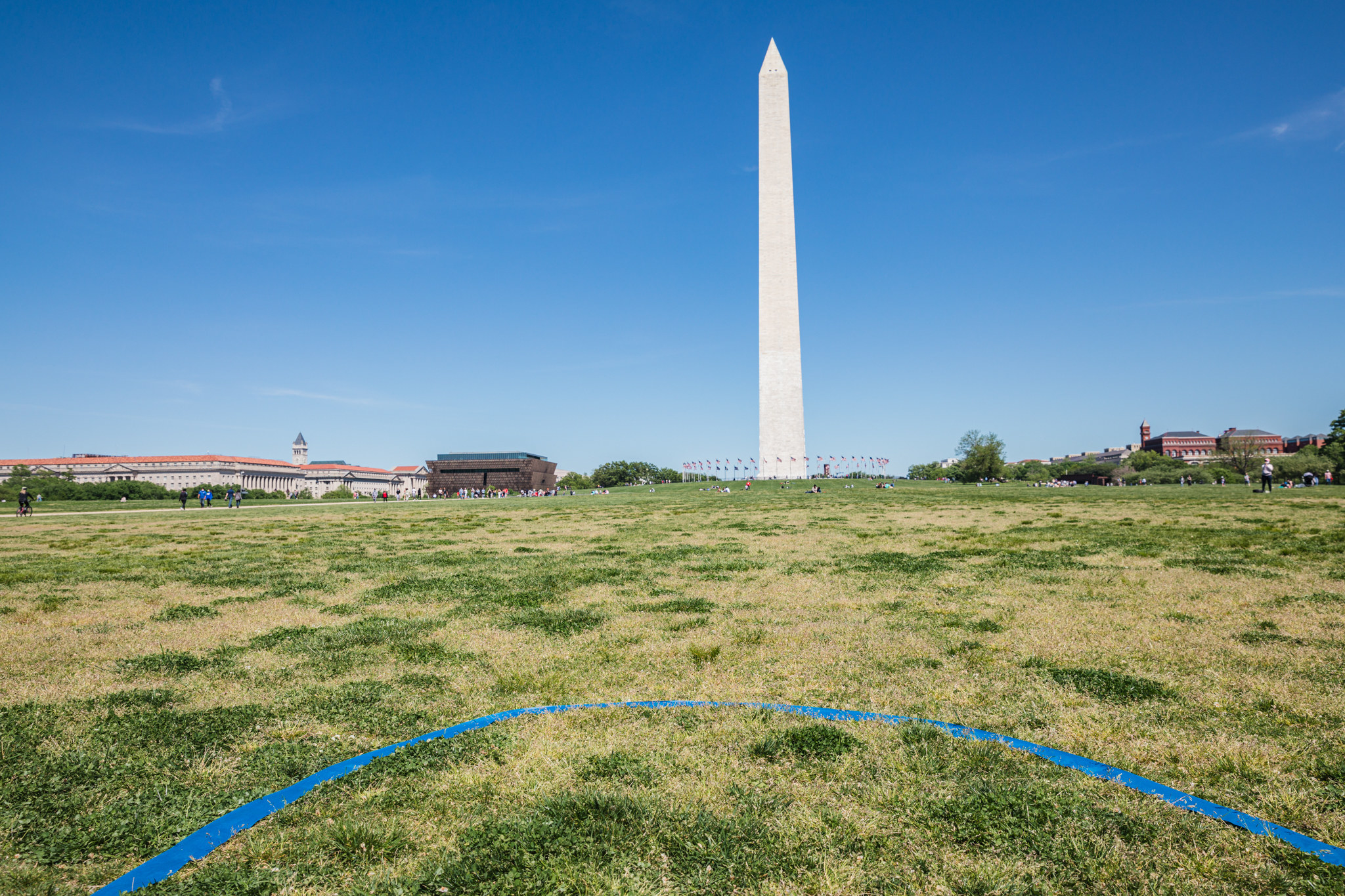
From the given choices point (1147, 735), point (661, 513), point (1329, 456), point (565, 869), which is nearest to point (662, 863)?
point (565, 869)

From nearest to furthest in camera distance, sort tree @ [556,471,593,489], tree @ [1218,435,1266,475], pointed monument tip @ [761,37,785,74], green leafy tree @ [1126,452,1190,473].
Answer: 1. pointed monument tip @ [761,37,785,74]
2. tree @ [1218,435,1266,475]
3. green leafy tree @ [1126,452,1190,473]
4. tree @ [556,471,593,489]

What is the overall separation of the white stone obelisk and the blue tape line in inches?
2558

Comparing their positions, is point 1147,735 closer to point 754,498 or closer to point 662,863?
point 662,863

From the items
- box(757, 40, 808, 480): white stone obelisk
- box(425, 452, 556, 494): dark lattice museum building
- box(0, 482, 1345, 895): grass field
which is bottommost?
box(0, 482, 1345, 895): grass field

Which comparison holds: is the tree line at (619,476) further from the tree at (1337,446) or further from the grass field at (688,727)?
the grass field at (688,727)

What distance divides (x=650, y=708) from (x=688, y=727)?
0.49m

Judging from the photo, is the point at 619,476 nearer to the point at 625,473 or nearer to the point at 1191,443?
the point at 625,473

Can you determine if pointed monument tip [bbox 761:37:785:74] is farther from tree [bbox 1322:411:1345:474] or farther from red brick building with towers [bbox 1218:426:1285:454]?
red brick building with towers [bbox 1218:426:1285:454]

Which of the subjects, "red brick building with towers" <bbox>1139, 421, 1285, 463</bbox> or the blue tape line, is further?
"red brick building with towers" <bbox>1139, 421, 1285, 463</bbox>

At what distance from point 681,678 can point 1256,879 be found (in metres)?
4.04

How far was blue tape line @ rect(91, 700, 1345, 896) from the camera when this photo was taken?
11.0 feet

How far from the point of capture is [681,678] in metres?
6.34

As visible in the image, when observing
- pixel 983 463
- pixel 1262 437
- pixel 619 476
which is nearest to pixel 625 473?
pixel 619 476

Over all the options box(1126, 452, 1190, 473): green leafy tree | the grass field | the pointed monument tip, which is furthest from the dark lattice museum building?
the grass field
